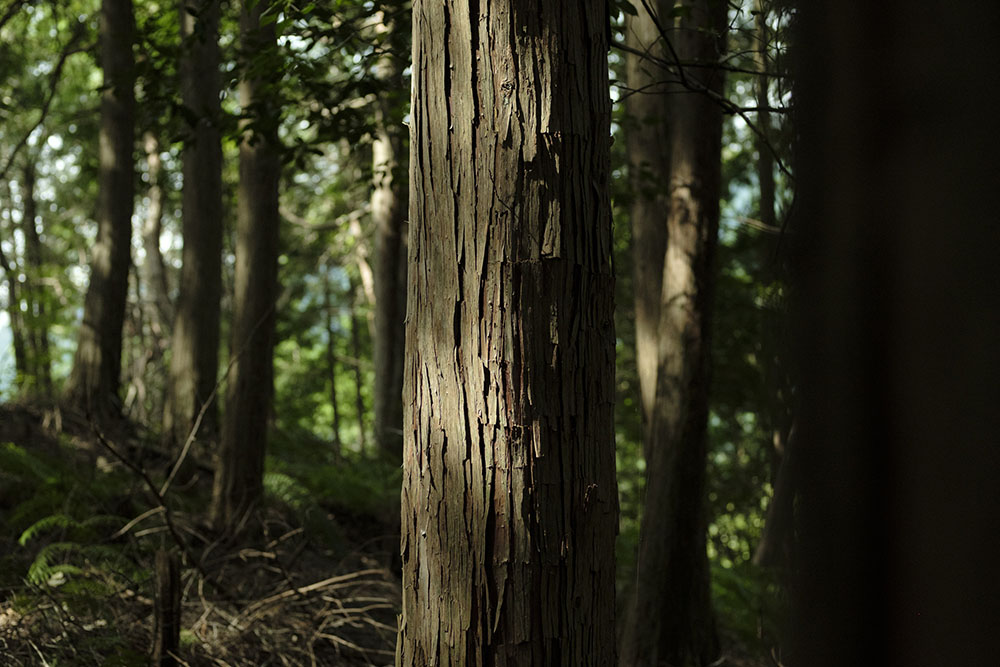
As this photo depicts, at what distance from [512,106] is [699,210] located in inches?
161

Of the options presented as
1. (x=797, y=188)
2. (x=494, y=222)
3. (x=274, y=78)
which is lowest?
(x=797, y=188)

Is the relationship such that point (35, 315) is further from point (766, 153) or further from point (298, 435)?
point (766, 153)

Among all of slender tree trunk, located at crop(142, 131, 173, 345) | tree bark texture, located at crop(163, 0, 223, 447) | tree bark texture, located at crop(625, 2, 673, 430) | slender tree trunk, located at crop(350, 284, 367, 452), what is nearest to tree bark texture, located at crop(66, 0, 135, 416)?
tree bark texture, located at crop(163, 0, 223, 447)

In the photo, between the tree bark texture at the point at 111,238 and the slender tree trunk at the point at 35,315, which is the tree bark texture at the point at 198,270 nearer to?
the tree bark texture at the point at 111,238

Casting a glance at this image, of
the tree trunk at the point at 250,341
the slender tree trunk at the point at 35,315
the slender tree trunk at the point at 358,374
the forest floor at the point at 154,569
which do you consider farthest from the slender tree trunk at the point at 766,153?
the slender tree trunk at the point at 358,374

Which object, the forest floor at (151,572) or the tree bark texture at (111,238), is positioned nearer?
the forest floor at (151,572)

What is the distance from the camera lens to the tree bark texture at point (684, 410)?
600cm

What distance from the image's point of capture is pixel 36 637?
432 cm

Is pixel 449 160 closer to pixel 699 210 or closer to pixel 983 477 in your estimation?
pixel 983 477

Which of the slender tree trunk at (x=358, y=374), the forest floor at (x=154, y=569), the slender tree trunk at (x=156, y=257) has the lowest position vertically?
the forest floor at (x=154, y=569)

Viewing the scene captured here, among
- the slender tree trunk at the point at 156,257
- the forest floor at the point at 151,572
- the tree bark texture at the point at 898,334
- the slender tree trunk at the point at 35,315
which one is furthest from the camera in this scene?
the slender tree trunk at the point at 156,257

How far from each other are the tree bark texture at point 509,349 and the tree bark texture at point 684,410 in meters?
3.72

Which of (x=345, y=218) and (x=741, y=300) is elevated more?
(x=345, y=218)

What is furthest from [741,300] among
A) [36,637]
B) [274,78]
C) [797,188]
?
[797,188]
